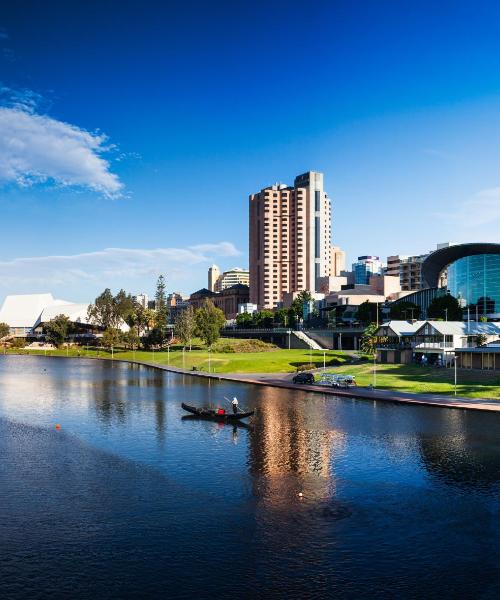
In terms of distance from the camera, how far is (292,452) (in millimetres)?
49656

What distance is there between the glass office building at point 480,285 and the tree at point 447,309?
11.3ft

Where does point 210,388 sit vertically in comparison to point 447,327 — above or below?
below

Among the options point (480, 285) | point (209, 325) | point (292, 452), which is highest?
point (480, 285)

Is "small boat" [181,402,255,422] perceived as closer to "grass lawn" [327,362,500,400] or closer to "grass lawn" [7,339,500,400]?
"grass lawn" [327,362,500,400]

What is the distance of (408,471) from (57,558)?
25.8 metres

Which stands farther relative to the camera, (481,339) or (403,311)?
(403,311)

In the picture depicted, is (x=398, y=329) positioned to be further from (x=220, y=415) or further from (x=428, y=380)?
(x=220, y=415)

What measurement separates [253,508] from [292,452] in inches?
577

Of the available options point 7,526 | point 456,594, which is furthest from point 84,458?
point 456,594

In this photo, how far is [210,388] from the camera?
98688mm

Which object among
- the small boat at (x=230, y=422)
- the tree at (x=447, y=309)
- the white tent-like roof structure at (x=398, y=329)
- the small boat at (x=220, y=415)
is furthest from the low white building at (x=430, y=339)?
the small boat at (x=230, y=422)

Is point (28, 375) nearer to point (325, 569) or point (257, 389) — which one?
point (257, 389)

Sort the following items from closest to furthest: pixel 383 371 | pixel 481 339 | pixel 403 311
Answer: pixel 383 371, pixel 481 339, pixel 403 311

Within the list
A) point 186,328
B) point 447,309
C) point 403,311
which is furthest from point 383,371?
point 186,328
